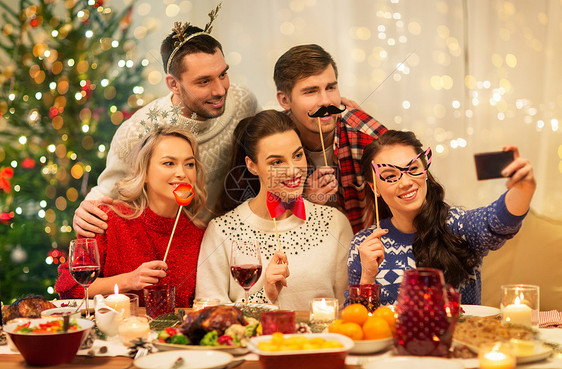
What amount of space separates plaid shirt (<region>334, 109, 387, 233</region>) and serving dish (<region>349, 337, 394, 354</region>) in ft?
4.91

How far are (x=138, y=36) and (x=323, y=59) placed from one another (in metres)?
1.32

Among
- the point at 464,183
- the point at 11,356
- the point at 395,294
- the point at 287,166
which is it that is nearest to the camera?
the point at 11,356

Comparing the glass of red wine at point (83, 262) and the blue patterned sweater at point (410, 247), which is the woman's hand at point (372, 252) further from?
the glass of red wine at point (83, 262)

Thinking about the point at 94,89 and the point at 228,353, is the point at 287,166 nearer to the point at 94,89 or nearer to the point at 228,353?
the point at 228,353

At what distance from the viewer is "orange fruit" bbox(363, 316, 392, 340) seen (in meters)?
1.43

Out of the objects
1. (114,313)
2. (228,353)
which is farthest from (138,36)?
(228,353)

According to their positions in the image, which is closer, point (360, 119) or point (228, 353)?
point (228, 353)

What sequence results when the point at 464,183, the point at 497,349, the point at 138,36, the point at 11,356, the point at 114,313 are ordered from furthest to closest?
1. the point at 138,36
2. the point at 464,183
3. the point at 114,313
4. the point at 11,356
5. the point at 497,349

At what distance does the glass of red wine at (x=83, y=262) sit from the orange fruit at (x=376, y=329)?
874 mm

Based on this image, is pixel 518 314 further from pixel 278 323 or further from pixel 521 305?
pixel 278 323

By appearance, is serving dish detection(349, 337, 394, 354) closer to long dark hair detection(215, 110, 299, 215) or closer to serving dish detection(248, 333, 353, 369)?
Answer: serving dish detection(248, 333, 353, 369)

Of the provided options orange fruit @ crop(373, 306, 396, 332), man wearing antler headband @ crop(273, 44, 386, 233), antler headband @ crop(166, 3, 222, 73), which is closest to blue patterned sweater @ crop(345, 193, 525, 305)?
man wearing antler headband @ crop(273, 44, 386, 233)

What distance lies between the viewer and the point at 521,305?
1.54 m

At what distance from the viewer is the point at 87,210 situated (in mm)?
2754
